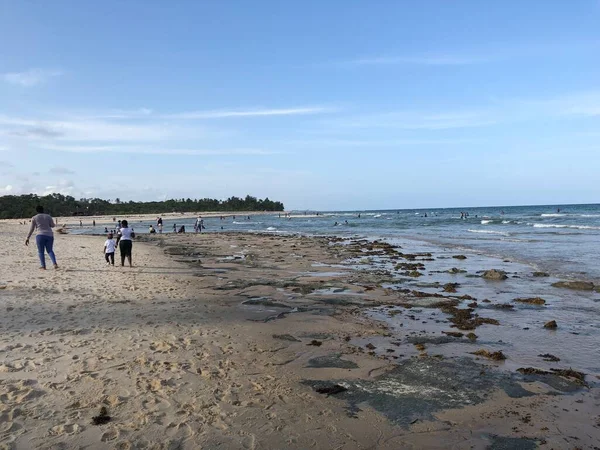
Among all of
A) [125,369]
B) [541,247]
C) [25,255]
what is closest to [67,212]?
[25,255]

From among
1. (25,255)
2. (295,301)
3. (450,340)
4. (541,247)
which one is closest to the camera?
(450,340)

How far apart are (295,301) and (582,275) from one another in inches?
429

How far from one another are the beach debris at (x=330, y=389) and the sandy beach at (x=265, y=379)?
35 mm

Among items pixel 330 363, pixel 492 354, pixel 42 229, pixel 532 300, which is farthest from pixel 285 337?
pixel 42 229

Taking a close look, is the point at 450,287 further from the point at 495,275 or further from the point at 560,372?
the point at 560,372

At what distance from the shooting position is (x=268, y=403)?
4840mm

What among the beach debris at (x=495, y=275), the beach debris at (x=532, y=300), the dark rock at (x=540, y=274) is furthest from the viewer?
the dark rock at (x=540, y=274)

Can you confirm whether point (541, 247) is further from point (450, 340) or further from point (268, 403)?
point (268, 403)

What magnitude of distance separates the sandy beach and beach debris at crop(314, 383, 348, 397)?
0.03 metres

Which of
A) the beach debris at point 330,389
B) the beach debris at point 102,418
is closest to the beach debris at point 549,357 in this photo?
the beach debris at point 330,389

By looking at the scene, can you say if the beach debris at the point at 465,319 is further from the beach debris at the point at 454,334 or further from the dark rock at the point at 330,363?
the dark rock at the point at 330,363

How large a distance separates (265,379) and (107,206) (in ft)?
462

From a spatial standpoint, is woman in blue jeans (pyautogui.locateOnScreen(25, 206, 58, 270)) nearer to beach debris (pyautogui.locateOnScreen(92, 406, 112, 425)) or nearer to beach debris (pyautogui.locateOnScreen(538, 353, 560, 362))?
beach debris (pyautogui.locateOnScreen(92, 406, 112, 425))

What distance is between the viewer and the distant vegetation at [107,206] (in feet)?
339
